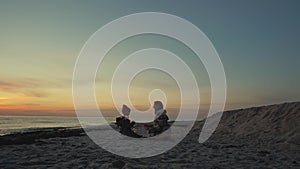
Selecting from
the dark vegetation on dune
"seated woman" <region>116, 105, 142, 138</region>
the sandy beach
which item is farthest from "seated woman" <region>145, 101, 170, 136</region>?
the sandy beach

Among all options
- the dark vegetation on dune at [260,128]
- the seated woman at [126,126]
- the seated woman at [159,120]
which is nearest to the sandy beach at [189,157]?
the dark vegetation on dune at [260,128]

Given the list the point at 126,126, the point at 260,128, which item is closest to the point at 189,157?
the point at 126,126

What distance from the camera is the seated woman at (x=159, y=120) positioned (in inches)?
944

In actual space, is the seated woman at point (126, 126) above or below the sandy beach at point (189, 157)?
above

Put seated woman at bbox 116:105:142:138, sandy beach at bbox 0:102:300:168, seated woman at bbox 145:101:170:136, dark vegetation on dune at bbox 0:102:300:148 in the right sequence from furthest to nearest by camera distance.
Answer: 1. seated woman at bbox 116:105:142:138
2. seated woman at bbox 145:101:170:136
3. dark vegetation on dune at bbox 0:102:300:148
4. sandy beach at bbox 0:102:300:168

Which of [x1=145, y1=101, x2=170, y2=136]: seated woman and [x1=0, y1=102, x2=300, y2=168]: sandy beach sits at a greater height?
Result: [x1=145, y1=101, x2=170, y2=136]: seated woman

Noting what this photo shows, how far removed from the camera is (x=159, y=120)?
24.1 metres

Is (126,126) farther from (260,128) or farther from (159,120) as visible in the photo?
(260,128)

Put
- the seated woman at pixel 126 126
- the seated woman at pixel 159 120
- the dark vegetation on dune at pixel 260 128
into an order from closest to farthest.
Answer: the dark vegetation on dune at pixel 260 128 < the seated woman at pixel 159 120 < the seated woman at pixel 126 126

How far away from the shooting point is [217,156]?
15062 mm

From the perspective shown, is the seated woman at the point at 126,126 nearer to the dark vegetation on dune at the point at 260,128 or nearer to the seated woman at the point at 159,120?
the seated woman at the point at 159,120

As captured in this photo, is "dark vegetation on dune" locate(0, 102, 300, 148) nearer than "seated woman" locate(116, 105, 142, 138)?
Yes

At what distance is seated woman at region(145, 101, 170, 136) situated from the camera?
24.0m

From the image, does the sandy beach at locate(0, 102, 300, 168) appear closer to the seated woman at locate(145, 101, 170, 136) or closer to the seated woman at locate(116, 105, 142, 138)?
the seated woman at locate(145, 101, 170, 136)
